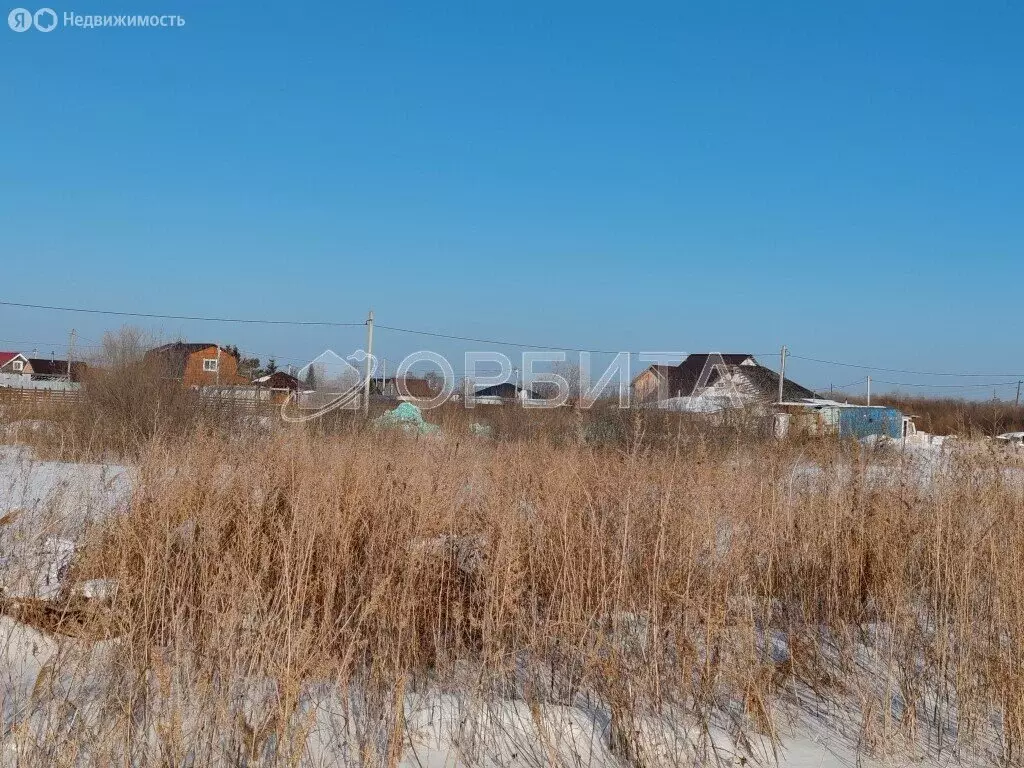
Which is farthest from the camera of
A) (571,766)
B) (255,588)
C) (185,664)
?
(255,588)

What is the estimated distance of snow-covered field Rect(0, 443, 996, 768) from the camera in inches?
102

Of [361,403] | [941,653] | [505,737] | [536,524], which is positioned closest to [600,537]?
[536,524]

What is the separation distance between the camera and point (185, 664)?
122 inches

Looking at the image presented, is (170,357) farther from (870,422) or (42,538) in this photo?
(870,422)

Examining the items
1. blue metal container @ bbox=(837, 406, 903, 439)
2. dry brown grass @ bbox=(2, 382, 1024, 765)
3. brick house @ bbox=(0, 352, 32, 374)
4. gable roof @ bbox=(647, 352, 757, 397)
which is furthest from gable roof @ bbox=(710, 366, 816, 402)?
brick house @ bbox=(0, 352, 32, 374)

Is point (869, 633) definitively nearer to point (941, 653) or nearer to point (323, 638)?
point (941, 653)

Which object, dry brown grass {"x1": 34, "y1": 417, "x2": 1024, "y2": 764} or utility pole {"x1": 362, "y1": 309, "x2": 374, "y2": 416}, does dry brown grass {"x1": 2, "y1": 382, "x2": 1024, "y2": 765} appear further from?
utility pole {"x1": 362, "y1": 309, "x2": 374, "y2": 416}

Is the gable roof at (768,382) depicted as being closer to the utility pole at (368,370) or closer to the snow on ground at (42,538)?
the utility pole at (368,370)

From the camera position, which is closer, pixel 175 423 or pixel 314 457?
pixel 314 457

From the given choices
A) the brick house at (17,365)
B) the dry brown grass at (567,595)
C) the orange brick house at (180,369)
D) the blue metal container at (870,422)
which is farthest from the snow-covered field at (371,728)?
the brick house at (17,365)

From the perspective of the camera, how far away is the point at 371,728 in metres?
2.96

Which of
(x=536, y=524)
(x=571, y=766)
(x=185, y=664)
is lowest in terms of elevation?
(x=571, y=766)

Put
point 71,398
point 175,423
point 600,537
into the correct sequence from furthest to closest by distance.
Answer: point 71,398
point 175,423
point 600,537

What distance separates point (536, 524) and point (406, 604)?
1251 mm
